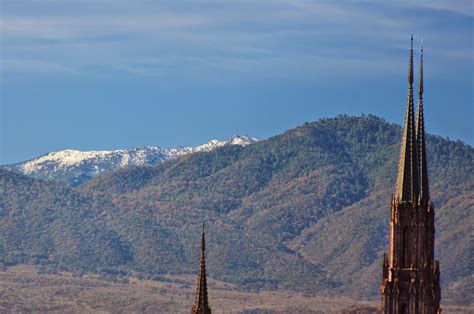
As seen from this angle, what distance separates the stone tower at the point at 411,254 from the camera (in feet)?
317

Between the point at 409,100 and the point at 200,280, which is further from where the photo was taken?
the point at 409,100

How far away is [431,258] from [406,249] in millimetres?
1252

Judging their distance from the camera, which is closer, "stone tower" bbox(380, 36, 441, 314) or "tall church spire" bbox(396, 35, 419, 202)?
"stone tower" bbox(380, 36, 441, 314)

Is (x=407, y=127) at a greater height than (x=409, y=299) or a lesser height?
greater

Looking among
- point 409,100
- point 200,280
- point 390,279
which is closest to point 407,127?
point 409,100

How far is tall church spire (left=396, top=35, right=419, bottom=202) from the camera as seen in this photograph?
98.3 metres

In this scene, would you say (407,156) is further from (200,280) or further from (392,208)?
(200,280)

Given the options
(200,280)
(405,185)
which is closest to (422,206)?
(405,185)

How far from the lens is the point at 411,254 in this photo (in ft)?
319

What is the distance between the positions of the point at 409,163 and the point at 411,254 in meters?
4.62

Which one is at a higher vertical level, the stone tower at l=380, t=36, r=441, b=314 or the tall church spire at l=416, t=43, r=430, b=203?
the tall church spire at l=416, t=43, r=430, b=203

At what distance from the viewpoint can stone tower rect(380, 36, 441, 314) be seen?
9669 centimetres

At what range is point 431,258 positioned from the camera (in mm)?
97125

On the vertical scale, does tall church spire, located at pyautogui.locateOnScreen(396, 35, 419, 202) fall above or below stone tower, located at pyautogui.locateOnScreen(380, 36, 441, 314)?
above
